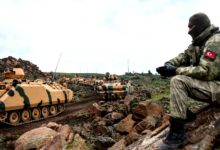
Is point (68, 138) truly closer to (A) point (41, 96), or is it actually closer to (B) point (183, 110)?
(B) point (183, 110)

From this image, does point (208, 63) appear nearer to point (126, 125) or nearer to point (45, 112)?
point (126, 125)

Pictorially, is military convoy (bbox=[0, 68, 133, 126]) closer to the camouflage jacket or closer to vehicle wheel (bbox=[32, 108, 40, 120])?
vehicle wheel (bbox=[32, 108, 40, 120])

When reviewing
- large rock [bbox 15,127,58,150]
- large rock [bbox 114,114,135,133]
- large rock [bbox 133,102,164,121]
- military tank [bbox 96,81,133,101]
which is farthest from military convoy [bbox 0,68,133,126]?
large rock [bbox 133,102,164,121]

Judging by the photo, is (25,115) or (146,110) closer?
(146,110)

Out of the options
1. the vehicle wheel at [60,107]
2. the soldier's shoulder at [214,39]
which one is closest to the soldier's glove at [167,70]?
the soldier's shoulder at [214,39]

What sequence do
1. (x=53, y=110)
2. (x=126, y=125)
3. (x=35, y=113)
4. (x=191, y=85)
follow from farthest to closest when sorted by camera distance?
(x=53, y=110)
(x=35, y=113)
(x=126, y=125)
(x=191, y=85)

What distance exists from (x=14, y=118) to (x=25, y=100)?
48.8 inches

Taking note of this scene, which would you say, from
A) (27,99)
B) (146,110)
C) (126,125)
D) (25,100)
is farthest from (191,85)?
(27,99)

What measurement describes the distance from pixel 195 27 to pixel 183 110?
125 centimetres

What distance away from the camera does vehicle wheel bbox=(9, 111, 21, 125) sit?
824 inches

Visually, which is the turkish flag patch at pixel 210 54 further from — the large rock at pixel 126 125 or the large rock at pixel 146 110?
the large rock at pixel 126 125

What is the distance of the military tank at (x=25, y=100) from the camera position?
20.7 meters

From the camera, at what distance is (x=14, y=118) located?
21.2 m

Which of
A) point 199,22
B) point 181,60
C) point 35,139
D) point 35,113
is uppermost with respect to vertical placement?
point 199,22
